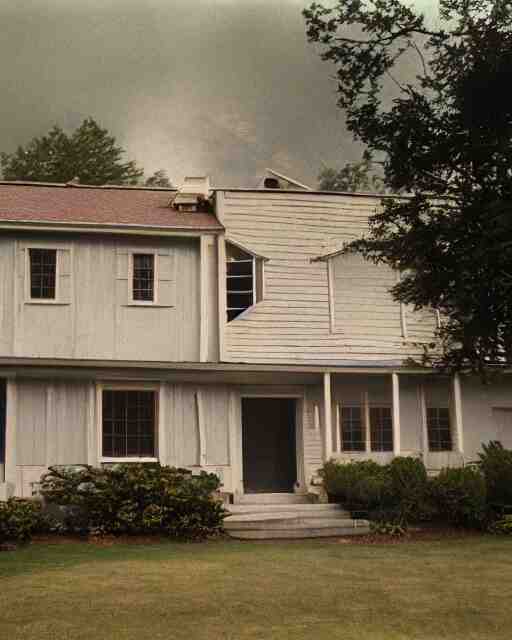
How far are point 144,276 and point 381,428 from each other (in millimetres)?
6714

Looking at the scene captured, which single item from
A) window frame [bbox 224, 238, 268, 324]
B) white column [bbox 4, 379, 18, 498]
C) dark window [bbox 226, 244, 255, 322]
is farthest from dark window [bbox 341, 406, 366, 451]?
white column [bbox 4, 379, 18, 498]

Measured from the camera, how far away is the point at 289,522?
19.6m

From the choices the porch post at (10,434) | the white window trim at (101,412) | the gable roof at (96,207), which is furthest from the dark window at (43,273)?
the white window trim at (101,412)

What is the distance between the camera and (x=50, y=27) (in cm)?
7450

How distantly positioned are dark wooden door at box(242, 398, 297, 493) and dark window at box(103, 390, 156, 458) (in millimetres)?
2992

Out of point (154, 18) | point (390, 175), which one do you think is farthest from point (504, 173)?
point (154, 18)

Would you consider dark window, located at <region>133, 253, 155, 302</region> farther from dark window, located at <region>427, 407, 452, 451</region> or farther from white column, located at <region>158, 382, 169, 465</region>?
dark window, located at <region>427, 407, 452, 451</region>

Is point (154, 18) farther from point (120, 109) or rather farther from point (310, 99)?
point (310, 99)

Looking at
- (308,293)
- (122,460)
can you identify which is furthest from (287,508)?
(308,293)

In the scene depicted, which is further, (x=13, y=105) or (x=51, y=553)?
(x=13, y=105)

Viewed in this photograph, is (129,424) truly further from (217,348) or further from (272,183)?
(272,183)

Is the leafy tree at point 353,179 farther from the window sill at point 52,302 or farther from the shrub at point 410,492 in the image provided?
the shrub at point 410,492

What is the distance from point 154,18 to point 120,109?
9169mm

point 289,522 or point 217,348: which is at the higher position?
point 217,348
